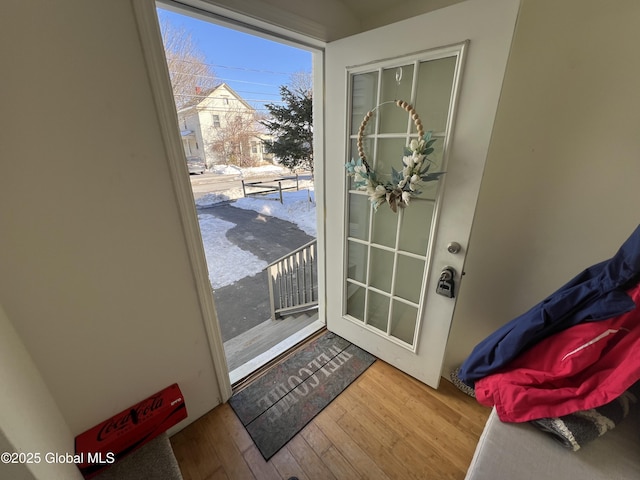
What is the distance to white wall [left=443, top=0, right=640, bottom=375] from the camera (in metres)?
0.88

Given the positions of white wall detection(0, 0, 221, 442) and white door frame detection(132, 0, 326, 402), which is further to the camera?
white door frame detection(132, 0, 326, 402)

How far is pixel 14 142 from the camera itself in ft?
2.29

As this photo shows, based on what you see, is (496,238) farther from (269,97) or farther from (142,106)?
(269,97)

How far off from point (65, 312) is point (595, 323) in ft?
5.67

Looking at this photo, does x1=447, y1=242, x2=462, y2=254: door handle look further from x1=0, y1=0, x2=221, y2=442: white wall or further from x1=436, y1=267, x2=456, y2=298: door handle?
x1=0, y1=0, x2=221, y2=442: white wall

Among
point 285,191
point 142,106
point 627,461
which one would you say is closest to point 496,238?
point 627,461

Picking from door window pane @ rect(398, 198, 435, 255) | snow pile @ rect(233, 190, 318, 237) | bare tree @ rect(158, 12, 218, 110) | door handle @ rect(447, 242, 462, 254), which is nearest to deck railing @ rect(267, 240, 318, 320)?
door window pane @ rect(398, 198, 435, 255)

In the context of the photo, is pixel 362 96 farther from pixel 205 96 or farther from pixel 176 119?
pixel 205 96

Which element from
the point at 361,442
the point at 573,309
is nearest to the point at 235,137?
the point at 361,442

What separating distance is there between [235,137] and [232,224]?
214cm

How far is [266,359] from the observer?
1.69 meters

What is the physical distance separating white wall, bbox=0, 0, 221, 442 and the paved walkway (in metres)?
1.43

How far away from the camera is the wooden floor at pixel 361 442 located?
113cm

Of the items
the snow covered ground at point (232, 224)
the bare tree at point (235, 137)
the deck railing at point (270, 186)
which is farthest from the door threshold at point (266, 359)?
the deck railing at point (270, 186)
